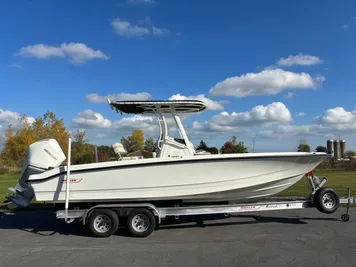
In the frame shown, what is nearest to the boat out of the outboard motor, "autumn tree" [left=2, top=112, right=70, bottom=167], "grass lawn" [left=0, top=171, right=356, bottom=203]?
the outboard motor

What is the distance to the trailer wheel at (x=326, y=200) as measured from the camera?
7.15m

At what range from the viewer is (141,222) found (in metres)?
6.89

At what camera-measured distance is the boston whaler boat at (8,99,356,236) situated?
6816 mm

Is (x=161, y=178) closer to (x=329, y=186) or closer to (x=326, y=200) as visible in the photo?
(x=326, y=200)

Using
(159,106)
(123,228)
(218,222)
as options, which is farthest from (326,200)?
(123,228)

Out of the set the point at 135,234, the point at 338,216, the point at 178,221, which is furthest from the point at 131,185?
the point at 338,216

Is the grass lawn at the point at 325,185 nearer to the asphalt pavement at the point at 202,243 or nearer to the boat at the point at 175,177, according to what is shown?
the asphalt pavement at the point at 202,243

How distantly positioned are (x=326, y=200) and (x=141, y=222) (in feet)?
12.6

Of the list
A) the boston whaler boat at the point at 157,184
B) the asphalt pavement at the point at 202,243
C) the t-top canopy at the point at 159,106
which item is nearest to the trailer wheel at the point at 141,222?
the boston whaler boat at the point at 157,184

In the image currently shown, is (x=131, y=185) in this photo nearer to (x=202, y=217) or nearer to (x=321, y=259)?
(x=202, y=217)

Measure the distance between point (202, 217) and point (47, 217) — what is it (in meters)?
4.18

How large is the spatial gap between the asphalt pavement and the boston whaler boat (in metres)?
0.46

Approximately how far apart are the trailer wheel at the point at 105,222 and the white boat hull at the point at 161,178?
26cm

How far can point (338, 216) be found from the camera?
8.16 meters
